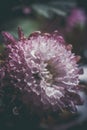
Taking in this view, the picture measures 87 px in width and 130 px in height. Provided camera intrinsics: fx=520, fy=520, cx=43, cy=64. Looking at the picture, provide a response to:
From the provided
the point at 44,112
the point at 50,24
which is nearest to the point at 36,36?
the point at 44,112

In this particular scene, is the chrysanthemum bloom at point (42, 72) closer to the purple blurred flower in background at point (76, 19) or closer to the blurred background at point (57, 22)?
the blurred background at point (57, 22)

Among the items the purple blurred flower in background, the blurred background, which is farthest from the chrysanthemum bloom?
the purple blurred flower in background

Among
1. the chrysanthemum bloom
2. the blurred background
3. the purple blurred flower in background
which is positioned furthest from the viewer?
the purple blurred flower in background

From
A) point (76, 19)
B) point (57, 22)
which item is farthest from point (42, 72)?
point (76, 19)

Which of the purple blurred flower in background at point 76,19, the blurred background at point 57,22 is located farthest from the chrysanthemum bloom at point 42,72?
the purple blurred flower in background at point 76,19

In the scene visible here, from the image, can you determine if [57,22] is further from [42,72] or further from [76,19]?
[42,72]

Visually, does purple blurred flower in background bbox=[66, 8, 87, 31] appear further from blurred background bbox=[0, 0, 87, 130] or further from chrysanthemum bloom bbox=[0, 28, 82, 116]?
chrysanthemum bloom bbox=[0, 28, 82, 116]

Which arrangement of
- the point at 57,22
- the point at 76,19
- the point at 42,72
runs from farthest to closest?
the point at 76,19, the point at 57,22, the point at 42,72
